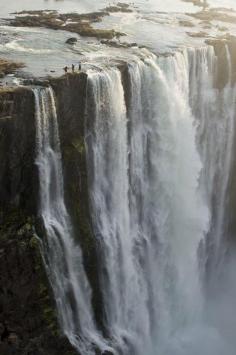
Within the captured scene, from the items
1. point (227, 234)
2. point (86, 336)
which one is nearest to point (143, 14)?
point (227, 234)

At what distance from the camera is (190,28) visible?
36562 mm

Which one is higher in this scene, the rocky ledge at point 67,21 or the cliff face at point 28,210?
the rocky ledge at point 67,21

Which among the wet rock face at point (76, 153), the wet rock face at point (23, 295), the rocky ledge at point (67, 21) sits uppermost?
the rocky ledge at point (67, 21)

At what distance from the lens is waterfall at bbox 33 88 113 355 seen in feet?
64.3

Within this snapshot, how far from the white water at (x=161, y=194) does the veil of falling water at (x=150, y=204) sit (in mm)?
51

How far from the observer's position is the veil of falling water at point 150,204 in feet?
68.7

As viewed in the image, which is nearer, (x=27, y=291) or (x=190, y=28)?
(x=27, y=291)

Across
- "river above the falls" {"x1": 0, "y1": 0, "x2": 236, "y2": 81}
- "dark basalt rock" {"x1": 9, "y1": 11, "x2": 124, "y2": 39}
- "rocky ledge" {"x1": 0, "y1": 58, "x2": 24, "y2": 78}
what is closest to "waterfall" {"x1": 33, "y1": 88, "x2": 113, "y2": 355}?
"rocky ledge" {"x1": 0, "y1": 58, "x2": 24, "y2": 78}

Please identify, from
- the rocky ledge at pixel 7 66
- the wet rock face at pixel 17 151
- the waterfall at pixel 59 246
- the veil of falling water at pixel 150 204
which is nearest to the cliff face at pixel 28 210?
the wet rock face at pixel 17 151

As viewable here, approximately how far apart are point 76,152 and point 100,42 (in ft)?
35.1

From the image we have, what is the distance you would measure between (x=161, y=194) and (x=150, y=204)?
88 cm

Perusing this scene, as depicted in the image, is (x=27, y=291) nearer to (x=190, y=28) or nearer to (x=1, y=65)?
(x=1, y=65)

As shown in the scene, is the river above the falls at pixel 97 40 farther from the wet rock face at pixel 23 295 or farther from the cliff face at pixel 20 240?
the wet rock face at pixel 23 295

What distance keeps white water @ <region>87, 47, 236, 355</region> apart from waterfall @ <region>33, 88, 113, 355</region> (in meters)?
1.31
